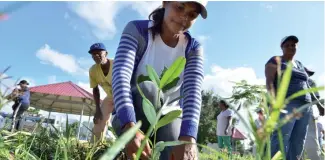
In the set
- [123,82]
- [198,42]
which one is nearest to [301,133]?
[198,42]

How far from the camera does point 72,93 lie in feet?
29.0

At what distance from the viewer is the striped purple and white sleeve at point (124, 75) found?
940 mm

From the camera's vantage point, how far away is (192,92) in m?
1.15

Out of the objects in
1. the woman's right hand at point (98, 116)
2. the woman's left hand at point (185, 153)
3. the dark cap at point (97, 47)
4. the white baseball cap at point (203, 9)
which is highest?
the dark cap at point (97, 47)

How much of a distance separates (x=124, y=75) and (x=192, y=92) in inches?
9.5

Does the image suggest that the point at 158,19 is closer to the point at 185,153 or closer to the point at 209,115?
the point at 185,153

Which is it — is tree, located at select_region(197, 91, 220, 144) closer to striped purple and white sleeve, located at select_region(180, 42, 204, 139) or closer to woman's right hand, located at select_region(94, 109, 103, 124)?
woman's right hand, located at select_region(94, 109, 103, 124)

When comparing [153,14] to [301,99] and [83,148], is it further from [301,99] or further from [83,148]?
→ [301,99]

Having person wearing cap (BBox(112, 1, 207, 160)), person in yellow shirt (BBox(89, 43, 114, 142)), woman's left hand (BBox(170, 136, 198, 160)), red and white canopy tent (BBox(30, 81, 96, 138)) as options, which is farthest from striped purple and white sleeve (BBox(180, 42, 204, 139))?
red and white canopy tent (BBox(30, 81, 96, 138))

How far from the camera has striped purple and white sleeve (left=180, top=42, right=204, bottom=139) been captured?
1042 mm

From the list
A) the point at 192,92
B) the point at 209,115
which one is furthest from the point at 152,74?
the point at 209,115

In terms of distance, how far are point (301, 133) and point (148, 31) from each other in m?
1.31

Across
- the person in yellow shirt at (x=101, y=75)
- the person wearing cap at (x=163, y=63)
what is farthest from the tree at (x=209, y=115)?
the person wearing cap at (x=163, y=63)

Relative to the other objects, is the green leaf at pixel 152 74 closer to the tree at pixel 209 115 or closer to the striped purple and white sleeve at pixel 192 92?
the striped purple and white sleeve at pixel 192 92
